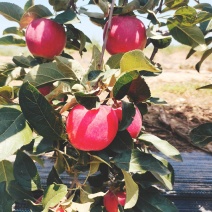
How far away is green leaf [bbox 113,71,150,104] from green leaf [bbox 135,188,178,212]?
0.25 m

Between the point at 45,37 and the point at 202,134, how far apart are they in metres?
0.57

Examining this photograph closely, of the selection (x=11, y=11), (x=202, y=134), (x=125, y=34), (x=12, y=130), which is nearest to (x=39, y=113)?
(x=12, y=130)

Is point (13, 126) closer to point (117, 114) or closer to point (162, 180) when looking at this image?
point (117, 114)

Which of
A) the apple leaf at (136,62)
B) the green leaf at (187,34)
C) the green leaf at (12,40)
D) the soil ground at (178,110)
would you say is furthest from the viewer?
the soil ground at (178,110)

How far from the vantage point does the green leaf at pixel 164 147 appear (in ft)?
2.52

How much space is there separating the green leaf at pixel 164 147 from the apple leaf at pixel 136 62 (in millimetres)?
214

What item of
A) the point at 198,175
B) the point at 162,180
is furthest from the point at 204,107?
the point at 162,180

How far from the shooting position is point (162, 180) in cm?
76

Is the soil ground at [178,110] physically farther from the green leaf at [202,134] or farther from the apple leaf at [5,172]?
the apple leaf at [5,172]

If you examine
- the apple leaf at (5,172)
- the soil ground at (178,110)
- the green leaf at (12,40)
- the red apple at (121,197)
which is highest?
the green leaf at (12,40)

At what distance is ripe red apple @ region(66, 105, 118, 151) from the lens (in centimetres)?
64

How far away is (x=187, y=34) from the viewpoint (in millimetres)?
917

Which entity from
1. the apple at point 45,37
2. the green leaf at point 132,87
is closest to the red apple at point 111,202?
the green leaf at point 132,87

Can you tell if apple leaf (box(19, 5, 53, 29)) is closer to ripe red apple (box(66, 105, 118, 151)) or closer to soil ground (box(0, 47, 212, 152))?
ripe red apple (box(66, 105, 118, 151))
